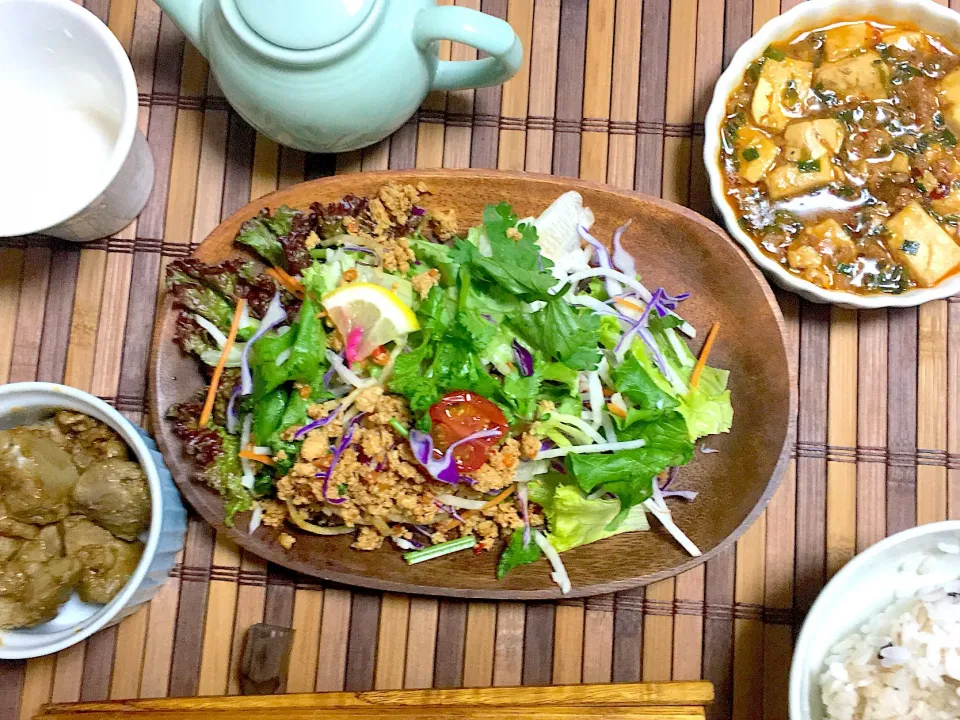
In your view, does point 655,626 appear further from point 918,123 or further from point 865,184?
point 918,123

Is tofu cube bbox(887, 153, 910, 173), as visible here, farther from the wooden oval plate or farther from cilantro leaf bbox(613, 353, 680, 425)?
cilantro leaf bbox(613, 353, 680, 425)

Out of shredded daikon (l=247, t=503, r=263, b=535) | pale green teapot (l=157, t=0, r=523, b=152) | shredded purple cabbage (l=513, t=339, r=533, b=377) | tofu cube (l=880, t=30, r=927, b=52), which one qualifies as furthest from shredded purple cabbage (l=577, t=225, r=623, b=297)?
shredded daikon (l=247, t=503, r=263, b=535)

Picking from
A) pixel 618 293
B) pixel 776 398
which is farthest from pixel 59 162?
pixel 776 398

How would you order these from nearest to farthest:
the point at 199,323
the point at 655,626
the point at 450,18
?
the point at 450,18 < the point at 199,323 < the point at 655,626

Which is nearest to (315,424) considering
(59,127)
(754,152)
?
(59,127)

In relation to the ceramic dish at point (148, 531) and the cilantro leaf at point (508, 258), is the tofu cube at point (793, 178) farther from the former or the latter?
the ceramic dish at point (148, 531)

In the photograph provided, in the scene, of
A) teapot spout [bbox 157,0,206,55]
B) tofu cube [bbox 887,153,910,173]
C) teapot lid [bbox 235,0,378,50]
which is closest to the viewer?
teapot lid [bbox 235,0,378,50]
